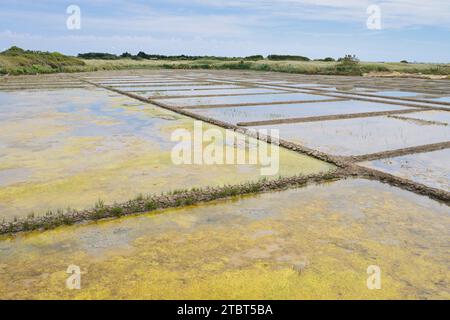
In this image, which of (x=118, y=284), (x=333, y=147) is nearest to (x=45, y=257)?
(x=118, y=284)

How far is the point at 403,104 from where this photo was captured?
13.1m

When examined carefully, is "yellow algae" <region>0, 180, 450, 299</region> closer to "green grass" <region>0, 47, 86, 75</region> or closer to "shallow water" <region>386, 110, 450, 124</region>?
"shallow water" <region>386, 110, 450, 124</region>

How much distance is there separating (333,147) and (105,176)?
160 inches

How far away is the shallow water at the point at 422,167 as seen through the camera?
5.19 m

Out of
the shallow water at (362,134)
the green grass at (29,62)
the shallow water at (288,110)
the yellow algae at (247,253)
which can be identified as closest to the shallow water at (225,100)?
the shallow water at (288,110)

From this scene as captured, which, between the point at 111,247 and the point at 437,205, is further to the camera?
the point at 437,205

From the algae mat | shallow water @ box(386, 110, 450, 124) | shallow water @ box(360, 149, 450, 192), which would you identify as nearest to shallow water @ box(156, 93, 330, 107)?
the algae mat

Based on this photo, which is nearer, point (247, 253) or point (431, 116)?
point (247, 253)

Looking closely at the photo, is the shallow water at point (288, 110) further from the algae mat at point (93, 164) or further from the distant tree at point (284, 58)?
the distant tree at point (284, 58)

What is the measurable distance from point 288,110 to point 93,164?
Result: 24.8ft

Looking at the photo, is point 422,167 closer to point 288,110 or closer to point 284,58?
point 288,110

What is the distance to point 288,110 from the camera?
39.4 feet

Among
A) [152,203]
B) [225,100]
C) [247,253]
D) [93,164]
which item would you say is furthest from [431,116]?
[247,253]

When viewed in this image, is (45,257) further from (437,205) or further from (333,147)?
(333,147)
